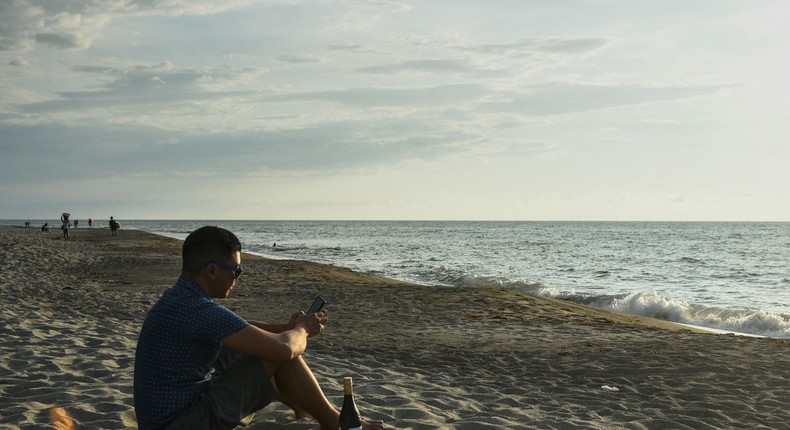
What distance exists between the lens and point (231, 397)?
4.00 metres

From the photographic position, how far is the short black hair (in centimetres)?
368

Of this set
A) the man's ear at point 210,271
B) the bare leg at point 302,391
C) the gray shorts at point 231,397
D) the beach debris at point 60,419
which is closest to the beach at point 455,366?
the beach debris at point 60,419

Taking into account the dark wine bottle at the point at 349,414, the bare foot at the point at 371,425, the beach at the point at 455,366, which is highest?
the dark wine bottle at the point at 349,414

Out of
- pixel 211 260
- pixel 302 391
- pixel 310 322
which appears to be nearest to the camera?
pixel 211 260

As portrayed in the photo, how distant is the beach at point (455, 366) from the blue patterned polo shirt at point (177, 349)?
4.90ft

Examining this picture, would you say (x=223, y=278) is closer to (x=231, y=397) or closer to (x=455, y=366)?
(x=231, y=397)

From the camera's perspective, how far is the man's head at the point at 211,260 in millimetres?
3684

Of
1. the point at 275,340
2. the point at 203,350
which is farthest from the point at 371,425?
the point at 203,350

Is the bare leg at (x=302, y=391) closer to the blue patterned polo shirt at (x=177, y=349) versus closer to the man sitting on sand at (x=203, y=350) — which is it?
the man sitting on sand at (x=203, y=350)

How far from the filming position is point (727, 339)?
10438mm

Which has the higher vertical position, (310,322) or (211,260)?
(211,260)

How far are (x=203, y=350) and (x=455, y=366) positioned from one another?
16.5 feet

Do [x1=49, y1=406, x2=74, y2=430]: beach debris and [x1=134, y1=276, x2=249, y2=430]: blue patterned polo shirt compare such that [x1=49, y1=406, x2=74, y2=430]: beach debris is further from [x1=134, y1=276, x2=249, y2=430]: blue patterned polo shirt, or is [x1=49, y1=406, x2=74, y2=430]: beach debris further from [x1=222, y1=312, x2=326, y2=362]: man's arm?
[x1=222, y1=312, x2=326, y2=362]: man's arm

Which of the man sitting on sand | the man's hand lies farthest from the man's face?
the man's hand
